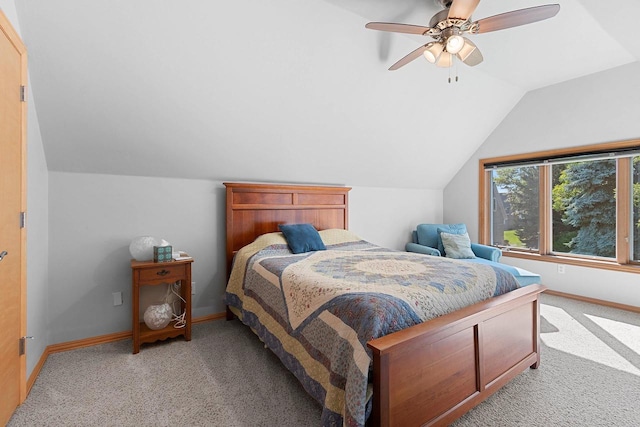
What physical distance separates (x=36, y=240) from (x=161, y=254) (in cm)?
81

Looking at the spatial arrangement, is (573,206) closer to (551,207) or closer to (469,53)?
(551,207)

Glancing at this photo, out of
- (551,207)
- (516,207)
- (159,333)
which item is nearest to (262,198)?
(159,333)

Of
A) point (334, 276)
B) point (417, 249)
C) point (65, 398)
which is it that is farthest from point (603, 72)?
point (65, 398)

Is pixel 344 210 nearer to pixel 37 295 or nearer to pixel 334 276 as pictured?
pixel 334 276

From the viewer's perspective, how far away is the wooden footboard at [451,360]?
1.32 m

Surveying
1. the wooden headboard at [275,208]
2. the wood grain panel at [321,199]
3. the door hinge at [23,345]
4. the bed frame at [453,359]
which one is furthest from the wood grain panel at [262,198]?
the bed frame at [453,359]

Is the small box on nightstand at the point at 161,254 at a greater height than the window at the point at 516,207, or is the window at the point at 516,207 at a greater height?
the window at the point at 516,207

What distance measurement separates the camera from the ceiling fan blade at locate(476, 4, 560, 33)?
1.64m

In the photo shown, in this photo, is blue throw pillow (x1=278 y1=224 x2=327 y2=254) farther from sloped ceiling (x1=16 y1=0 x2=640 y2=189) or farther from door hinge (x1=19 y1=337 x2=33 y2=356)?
door hinge (x1=19 y1=337 x2=33 y2=356)

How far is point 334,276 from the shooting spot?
2014 mm

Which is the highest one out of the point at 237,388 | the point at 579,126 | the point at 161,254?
the point at 579,126

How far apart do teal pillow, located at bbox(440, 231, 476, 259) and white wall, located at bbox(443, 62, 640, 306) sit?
0.93 metres

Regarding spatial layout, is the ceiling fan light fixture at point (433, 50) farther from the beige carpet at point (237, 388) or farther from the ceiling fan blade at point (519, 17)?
the beige carpet at point (237, 388)

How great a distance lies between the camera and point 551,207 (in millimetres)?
4035
